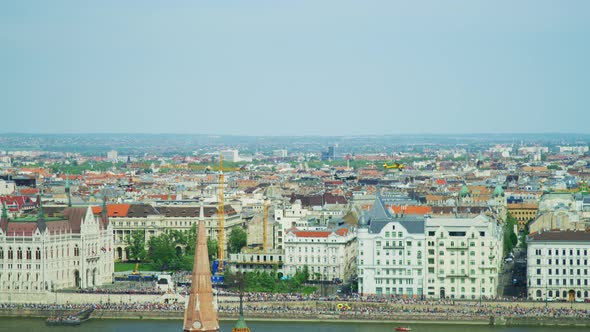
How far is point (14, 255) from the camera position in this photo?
88688mm

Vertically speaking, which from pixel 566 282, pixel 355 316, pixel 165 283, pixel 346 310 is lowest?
pixel 355 316

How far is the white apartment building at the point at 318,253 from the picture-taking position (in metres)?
94.8

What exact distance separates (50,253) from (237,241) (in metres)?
23.5

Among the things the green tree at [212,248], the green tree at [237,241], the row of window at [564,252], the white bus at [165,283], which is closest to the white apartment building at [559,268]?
the row of window at [564,252]

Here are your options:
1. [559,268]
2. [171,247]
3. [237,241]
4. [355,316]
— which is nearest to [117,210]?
[237,241]

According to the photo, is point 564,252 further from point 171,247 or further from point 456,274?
point 171,247

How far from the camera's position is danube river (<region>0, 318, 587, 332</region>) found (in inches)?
3046

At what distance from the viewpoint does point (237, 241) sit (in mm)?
110000

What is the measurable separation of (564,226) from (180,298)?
28.6 m

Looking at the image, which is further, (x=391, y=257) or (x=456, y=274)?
(x=391, y=257)

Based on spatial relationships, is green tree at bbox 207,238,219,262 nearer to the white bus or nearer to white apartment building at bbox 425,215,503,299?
the white bus

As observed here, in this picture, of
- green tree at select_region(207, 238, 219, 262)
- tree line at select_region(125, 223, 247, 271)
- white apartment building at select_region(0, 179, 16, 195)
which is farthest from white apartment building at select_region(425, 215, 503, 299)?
white apartment building at select_region(0, 179, 16, 195)

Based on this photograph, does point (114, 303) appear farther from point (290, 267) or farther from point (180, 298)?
point (290, 267)

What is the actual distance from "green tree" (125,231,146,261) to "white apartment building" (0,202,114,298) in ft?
44.3
